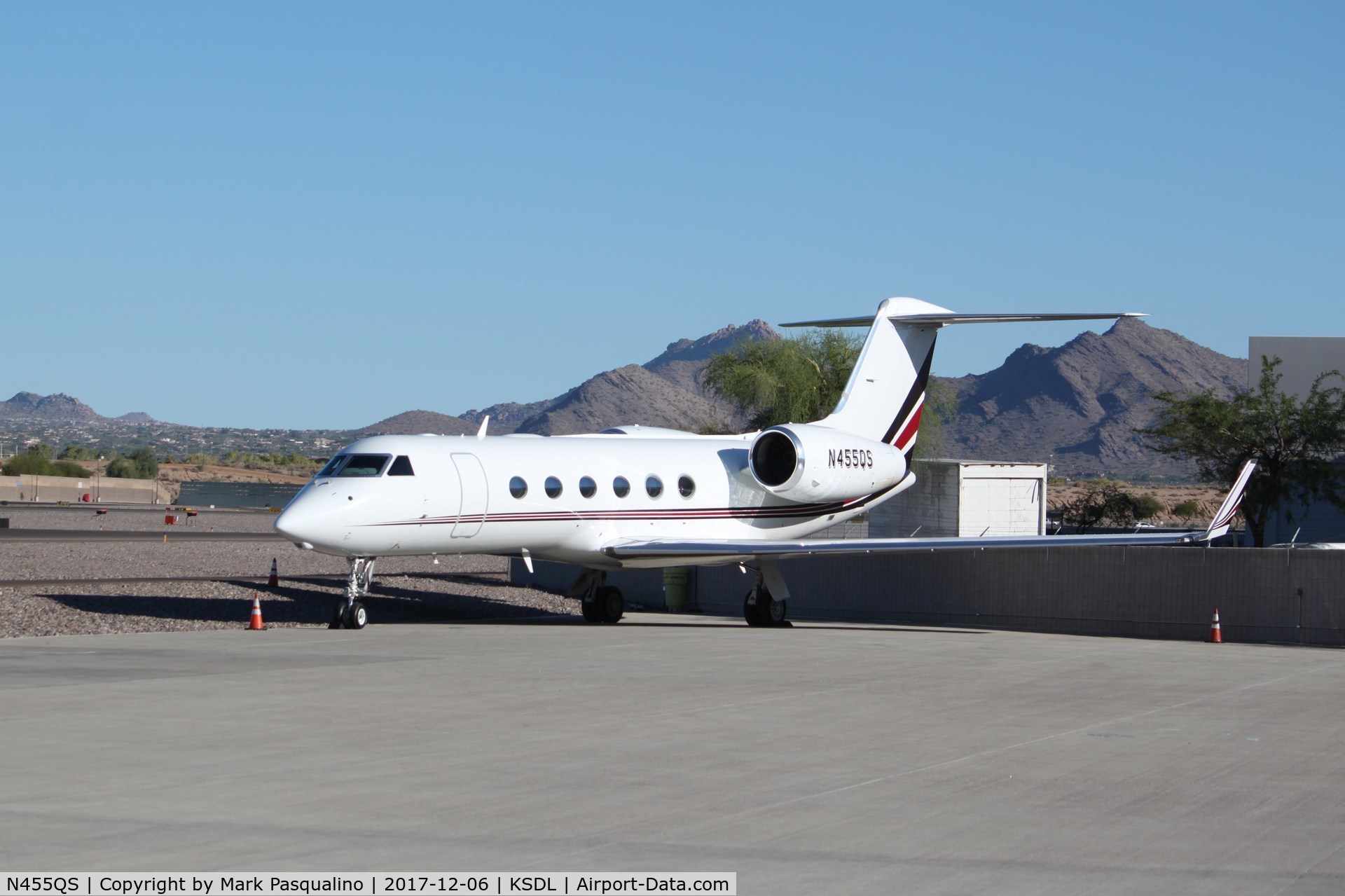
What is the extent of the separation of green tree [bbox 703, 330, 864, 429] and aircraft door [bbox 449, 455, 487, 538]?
23116mm

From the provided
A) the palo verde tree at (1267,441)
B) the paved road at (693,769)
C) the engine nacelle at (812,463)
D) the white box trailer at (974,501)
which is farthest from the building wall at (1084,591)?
the palo verde tree at (1267,441)

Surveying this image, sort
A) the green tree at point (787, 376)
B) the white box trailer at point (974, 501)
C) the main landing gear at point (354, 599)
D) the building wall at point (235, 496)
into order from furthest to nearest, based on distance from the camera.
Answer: the building wall at point (235, 496) < the green tree at point (787, 376) < the white box trailer at point (974, 501) < the main landing gear at point (354, 599)

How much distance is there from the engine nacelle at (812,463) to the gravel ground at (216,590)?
15.8ft

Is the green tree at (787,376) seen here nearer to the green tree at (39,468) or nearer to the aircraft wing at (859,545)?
the aircraft wing at (859,545)

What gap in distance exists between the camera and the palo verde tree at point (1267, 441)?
116ft

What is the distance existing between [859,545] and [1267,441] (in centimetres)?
1934

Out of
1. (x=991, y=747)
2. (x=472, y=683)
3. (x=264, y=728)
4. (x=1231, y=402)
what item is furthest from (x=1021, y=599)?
(x=1231, y=402)

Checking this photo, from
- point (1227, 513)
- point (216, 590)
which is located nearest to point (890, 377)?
point (1227, 513)

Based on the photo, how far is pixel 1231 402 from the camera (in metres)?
39.1

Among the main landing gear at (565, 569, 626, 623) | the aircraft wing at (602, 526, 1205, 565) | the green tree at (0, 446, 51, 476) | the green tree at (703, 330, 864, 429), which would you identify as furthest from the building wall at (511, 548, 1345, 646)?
the green tree at (0, 446, 51, 476)

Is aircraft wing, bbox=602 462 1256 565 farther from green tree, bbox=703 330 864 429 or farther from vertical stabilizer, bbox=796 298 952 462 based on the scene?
green tree, bbox=703 330 864 429

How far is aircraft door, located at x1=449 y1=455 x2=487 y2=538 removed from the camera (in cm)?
2041

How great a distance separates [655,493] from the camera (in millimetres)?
23047

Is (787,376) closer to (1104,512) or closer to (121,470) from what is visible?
(1104,512)
